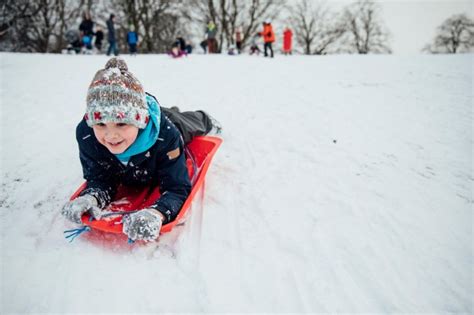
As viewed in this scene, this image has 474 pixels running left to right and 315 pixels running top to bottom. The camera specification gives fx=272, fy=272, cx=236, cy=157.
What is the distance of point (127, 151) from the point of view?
1.58 metres

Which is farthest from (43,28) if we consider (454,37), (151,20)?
(454,37)

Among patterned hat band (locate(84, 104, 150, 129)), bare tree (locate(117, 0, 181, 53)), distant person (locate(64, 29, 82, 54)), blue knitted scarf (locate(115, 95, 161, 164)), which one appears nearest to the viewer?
patterned hat band (locate(84, 104, 150, 129))

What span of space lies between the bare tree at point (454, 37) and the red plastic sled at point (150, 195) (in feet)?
98.9

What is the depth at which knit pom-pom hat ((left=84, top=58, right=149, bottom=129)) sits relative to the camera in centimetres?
138

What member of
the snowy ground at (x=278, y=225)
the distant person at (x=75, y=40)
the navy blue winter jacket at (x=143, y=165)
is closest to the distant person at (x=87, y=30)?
the distant person at (x=75, y=40)

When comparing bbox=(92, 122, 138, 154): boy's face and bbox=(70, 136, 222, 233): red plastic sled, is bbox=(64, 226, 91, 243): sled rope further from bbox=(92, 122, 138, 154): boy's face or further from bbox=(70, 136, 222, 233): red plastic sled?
bbox=(92, 122, 138, 154): boy's face

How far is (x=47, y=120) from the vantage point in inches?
134

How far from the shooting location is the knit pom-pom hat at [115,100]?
54.3 inches

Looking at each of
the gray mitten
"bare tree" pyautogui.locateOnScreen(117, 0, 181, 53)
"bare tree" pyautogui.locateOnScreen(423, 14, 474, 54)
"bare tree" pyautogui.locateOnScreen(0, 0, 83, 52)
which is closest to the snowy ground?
the gray mitten

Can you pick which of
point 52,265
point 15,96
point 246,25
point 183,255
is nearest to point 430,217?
point 183,255

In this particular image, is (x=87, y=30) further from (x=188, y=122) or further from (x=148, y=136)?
(x=148, y=136)

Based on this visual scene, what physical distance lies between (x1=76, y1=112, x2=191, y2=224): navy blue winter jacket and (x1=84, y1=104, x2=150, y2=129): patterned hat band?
0.25m

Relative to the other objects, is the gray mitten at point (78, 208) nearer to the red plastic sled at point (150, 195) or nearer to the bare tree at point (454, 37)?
the red plastic sled at point (150, 195)

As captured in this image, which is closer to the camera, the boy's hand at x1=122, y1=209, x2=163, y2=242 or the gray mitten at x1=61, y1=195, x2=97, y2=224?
the boy's hand at x1=122, y1=209, x2=163, y2=242
